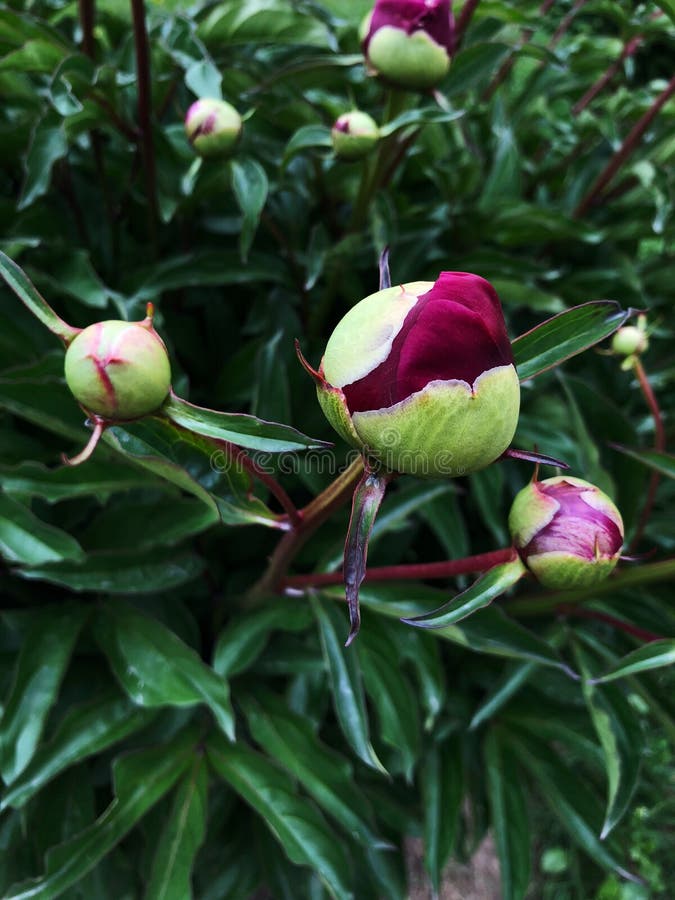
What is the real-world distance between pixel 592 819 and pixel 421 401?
63 centimetres

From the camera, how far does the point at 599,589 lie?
1.71ft

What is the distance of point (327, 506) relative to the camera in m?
0.36

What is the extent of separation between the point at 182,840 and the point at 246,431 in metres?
0.44

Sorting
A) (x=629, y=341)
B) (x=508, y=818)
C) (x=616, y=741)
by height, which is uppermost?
(x=629, y=341)

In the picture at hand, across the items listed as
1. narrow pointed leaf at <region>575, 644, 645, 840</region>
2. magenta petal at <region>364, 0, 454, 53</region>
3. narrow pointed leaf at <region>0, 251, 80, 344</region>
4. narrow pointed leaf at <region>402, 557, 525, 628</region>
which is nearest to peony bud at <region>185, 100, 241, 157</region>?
magenta petal at <region>364, 0, 454, 53</region>

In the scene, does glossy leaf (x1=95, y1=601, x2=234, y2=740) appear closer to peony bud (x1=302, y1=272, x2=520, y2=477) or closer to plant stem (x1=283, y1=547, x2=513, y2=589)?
plant stem (x1=283, y1=547, x2=513, y2=589)

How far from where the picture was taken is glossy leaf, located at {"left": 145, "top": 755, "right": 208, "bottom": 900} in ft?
1.85

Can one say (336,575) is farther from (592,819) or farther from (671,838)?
(671,838)

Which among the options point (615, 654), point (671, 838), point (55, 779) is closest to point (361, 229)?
point (615, 654)

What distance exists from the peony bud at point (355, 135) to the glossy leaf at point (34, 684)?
0.45m

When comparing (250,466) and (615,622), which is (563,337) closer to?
(250,466)

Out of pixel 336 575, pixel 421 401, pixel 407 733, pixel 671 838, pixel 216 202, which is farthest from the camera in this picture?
pixel 671 838

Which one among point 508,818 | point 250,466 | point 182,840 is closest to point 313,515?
point 250,466

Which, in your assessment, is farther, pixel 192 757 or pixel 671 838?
pixel 671 838
